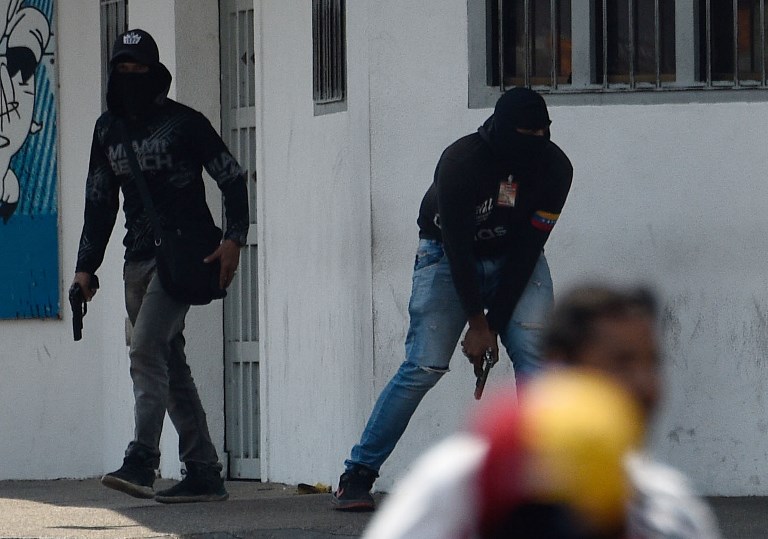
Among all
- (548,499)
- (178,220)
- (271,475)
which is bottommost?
(271,475)

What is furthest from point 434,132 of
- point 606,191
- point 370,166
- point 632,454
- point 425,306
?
point 632,454

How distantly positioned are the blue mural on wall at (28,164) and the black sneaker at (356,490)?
4.26 m

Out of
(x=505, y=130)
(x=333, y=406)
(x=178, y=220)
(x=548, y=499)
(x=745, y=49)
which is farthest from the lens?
(x=333, y=406)

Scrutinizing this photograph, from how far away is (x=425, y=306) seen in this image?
6.55 meters

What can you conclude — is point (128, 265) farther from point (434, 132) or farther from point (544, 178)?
point (544, 178)

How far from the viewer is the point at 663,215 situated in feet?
24.5

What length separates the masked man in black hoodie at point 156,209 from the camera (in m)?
7.08

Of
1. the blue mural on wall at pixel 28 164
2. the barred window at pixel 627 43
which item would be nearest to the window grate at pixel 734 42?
the barred window at pixel 627 43

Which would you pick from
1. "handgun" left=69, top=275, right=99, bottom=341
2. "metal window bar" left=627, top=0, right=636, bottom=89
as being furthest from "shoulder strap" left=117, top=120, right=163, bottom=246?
"metal window bar" left=627, top=0, right=636, bottom=89

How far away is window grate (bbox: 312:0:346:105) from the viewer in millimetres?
7980

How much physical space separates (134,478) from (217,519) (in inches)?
16.4

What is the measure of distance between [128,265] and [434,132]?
4.67 ft

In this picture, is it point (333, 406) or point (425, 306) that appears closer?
point (425, 306)

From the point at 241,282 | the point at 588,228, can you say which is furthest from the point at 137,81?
the point at 241,282
